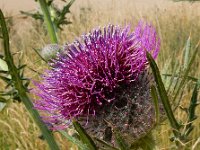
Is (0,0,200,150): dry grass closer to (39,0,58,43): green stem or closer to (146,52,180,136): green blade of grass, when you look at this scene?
(39,0,58,43): green stem

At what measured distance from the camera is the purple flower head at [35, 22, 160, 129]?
66.1 inches

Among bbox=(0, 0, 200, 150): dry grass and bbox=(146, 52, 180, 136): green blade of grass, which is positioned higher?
bbox=(146, 52, 180, 136): green blade of grass

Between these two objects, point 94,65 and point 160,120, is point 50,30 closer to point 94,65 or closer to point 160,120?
point 94,65

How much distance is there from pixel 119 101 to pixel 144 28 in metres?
0.37

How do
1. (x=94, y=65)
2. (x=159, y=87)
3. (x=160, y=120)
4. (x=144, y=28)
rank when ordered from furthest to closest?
(x=144, y=28) → (x=94, y=65) → (x=160, y=120) → (x=159, y=87)

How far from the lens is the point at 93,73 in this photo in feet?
5.58

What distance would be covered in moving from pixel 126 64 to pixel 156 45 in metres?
0.16

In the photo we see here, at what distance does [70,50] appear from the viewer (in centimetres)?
187

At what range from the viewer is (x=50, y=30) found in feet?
8.65

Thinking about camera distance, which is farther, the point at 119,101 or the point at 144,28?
the point at 144,28

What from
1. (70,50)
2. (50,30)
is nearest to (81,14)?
(50,30)

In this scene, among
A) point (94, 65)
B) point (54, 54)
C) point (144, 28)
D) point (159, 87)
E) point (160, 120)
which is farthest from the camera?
point (54, 54)

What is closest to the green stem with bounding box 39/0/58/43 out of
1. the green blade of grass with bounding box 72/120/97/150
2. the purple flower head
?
the purple flower head

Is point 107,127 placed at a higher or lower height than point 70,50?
lower
